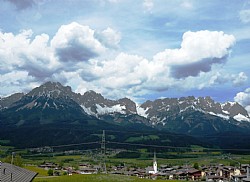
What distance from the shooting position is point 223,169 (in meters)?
175

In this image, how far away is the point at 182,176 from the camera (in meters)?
154

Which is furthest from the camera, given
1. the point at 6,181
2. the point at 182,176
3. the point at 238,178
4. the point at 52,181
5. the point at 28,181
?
the point at 182,176

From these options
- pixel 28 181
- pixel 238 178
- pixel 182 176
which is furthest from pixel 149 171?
pixel 28 181

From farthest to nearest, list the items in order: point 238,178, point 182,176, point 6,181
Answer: point 182,176, point 238,178, point 6,181

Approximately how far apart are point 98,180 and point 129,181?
25.5 ft

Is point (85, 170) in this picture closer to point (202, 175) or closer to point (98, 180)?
point (202, 175)

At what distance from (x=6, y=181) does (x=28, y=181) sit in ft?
20.9

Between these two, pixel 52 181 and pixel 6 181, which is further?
pixel 52 181

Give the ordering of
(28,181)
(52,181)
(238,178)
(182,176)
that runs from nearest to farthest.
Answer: (28,181) → (52,181) → (238,178) → (182,176)

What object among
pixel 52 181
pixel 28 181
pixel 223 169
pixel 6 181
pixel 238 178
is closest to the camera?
pixel 6 181

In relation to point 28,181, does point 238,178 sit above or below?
below

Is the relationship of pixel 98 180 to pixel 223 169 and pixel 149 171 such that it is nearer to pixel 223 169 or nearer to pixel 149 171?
pixel 149 171

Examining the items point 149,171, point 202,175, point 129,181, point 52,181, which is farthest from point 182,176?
point 52,181

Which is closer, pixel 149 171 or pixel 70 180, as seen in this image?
pixel 70 180
